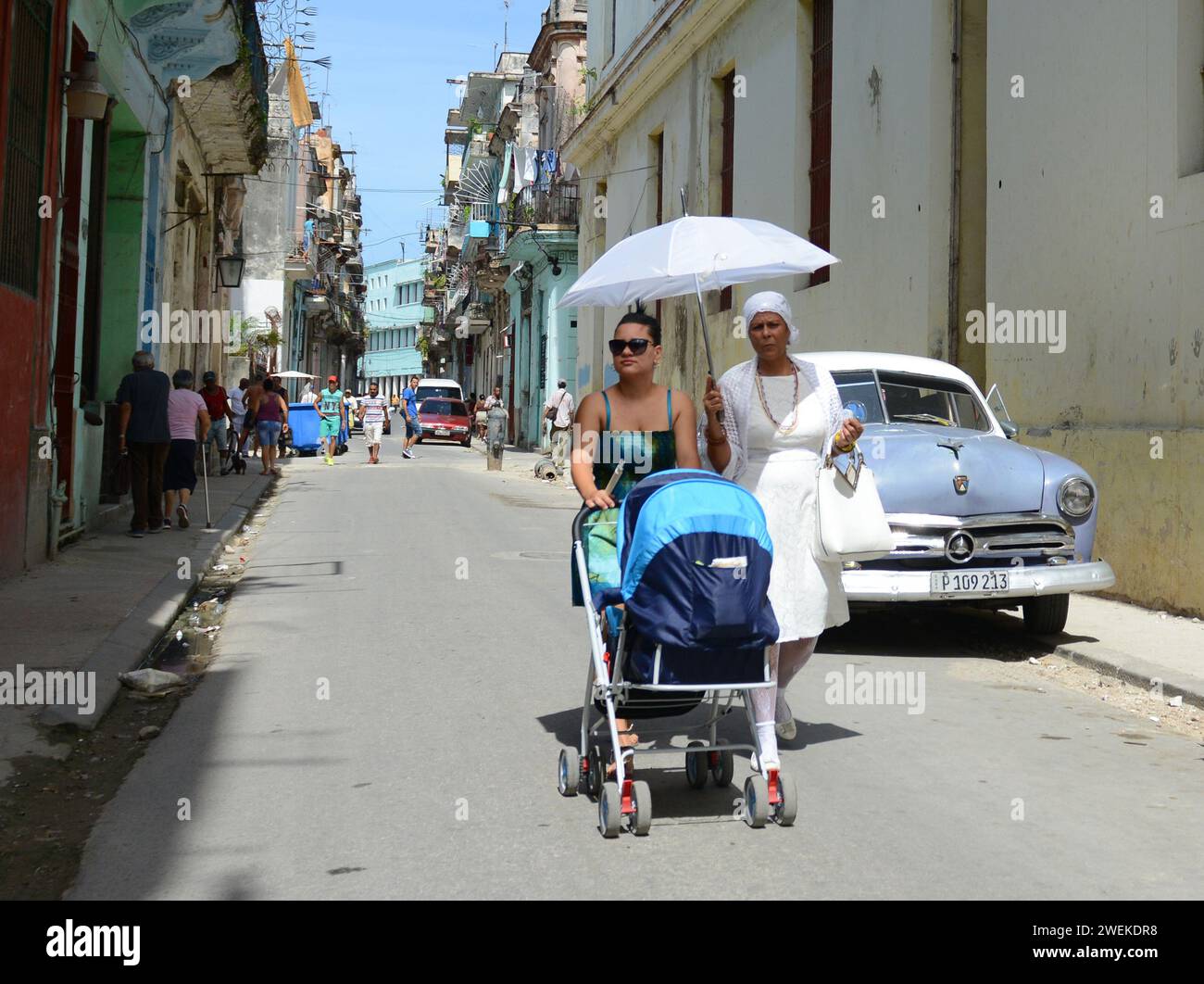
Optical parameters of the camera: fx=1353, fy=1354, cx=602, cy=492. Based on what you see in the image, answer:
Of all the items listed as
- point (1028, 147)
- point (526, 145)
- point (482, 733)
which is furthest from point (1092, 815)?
point (526, 145)

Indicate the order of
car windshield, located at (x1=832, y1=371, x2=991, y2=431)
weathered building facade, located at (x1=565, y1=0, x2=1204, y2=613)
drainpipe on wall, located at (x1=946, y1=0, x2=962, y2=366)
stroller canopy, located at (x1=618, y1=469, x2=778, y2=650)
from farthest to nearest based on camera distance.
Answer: drainpipe on wall, located at (x1=946, y1=0, x2=962, y2=366) → weathered building facade, located at (x1=565, y1=0, x2=1204, y2=613) → car windshield, located at (x1=832, y1=371, x2=991, y2=431) → stroller canopy, located at (x1=618, y1=469, x2=778, y2=650)

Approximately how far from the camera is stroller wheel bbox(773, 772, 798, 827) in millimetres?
4594

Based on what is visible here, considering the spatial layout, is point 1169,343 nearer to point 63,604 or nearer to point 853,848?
point 853,848

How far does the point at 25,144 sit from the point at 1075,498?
8.23m

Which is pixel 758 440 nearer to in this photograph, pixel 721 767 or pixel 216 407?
pixel 721 767

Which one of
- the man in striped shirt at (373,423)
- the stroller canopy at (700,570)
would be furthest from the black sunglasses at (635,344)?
the man in striped shirt at (373,423)

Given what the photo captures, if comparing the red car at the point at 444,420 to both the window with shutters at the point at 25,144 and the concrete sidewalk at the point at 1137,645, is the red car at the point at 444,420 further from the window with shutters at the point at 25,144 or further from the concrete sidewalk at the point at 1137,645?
the concrete sidewalk at the point at 1137,645

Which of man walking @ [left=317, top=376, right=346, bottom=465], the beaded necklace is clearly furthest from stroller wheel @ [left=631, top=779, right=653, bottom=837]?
man walking @ [left=317, top=376, right=346, bottom=465]

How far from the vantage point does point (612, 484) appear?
485 cm

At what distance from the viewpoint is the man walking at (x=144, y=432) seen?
13.4 m

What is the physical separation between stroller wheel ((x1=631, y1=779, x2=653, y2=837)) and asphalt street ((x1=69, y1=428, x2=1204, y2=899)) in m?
0.05

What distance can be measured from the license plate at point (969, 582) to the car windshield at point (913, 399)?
1681 millimetres

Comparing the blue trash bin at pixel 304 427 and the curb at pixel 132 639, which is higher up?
the blue trash bin at pixel 304 427

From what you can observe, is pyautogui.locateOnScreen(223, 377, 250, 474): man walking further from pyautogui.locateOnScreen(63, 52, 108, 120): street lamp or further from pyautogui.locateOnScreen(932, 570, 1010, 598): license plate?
pyautogui.locateOnScreen(932, 570, 1010, 598): license plate
